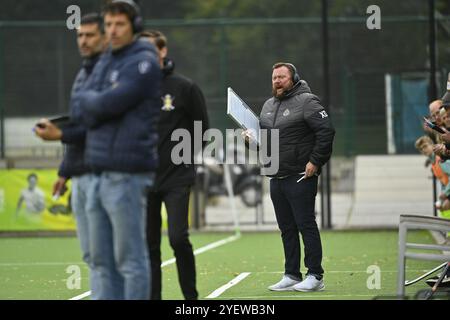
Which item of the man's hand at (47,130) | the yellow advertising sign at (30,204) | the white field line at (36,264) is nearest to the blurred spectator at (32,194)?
the yellow advertising sign at (30,204)

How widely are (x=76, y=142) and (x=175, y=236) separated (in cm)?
148

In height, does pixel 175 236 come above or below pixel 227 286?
above

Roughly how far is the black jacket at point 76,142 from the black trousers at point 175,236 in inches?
51.5

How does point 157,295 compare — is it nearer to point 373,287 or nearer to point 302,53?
point 373,287

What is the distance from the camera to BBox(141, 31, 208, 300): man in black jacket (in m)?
8.85

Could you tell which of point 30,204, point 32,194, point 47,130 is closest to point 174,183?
point 47,130

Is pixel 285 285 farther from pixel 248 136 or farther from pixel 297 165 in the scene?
pixel 248 136

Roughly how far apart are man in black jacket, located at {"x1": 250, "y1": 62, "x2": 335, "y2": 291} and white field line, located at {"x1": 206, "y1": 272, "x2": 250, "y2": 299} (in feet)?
1.63

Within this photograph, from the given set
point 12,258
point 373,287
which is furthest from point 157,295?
point 12,258

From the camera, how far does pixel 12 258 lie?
15.5m

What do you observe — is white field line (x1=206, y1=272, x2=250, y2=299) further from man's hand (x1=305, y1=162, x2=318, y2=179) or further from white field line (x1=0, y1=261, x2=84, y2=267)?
white field line (x1=0, y1=261, x2=84, y2=267)

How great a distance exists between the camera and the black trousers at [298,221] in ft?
34.9

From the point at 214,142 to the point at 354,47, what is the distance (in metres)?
3.33

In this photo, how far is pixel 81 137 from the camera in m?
7.64
